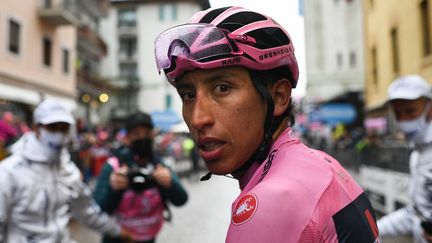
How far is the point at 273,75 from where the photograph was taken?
4.66ft

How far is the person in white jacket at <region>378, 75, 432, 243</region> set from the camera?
2987mm

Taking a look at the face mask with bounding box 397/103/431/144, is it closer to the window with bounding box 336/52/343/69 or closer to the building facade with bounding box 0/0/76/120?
the building facade with bounding box 0/0/76/120

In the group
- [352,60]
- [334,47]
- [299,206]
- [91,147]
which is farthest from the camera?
[334,47]

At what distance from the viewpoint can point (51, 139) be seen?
352cm

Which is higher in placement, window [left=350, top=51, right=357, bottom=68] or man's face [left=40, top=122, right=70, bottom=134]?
window [left=350, top=51, right=357, bottom=68]

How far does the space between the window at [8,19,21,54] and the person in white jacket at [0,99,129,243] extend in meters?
18.4

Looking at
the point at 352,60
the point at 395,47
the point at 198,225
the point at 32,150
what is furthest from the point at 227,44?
the point at 352,60

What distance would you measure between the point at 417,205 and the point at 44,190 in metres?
2.61

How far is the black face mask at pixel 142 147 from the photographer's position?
4.08 m

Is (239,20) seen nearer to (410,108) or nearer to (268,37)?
(268,37)

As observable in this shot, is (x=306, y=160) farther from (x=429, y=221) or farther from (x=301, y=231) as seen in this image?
(x=429, y=221)

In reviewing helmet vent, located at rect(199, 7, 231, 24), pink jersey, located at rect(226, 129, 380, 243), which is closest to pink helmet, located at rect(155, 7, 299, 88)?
helmet vent, located at rect(199, 7, 231, 24)

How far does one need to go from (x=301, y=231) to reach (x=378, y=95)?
64.9ft

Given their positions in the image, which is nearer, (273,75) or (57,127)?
(273,75)
